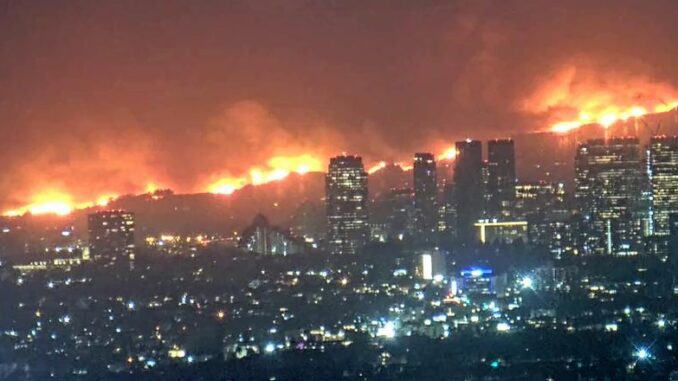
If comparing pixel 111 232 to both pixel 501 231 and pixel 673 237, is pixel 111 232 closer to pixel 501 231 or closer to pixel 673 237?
pixel 501 231

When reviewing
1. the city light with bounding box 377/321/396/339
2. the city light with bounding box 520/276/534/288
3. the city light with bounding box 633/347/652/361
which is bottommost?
the city light with bounding box 633/347/652/361

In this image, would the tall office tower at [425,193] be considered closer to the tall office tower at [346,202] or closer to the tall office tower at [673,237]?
the tall office tower at [346,202]

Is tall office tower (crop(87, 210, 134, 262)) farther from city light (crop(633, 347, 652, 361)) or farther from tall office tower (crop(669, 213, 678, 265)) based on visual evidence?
city light (crop(633, 347, 652, 361))

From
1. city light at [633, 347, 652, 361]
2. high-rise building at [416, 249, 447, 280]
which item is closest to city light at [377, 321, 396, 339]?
city light at [633, 347, 652, 361]

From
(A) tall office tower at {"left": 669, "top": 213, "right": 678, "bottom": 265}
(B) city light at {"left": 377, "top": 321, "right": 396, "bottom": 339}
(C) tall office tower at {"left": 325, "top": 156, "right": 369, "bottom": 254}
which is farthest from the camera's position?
(C) tall office tower at {"left": 325, "top": 156, "right": 369, "bottom": 254}

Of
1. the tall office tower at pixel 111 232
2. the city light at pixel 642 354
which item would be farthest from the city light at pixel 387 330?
the tall office tower at pixel 111 232

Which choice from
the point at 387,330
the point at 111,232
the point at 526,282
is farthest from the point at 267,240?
the point at 387,330

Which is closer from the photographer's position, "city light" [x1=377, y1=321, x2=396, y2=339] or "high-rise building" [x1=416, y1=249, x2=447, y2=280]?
"city light" [x1=377, y1=321, x2=396, y2=339]
